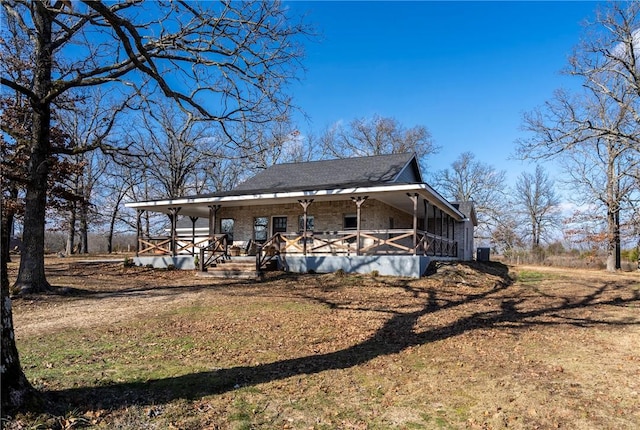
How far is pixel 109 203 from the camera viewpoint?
44.0 metres

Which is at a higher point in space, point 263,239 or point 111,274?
point 263,239

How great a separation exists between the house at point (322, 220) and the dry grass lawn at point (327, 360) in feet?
13.7

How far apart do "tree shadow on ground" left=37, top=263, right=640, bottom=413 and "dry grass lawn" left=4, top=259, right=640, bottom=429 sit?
0.10 feet

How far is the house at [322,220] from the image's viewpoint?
53.1ft

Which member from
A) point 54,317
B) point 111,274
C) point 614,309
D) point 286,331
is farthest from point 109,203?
point 614,309

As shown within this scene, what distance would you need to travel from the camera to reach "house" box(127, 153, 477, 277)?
53.1 feet

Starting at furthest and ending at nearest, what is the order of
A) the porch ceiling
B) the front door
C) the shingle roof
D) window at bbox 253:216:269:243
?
1. window at bbox 253:216:269:243
2. the front door
3. the shingle roof
4. the porch ceiling

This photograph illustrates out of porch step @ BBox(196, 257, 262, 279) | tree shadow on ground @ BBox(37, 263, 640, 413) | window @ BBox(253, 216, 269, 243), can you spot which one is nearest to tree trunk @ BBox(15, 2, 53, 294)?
porch step @ BBox(196, 257, 262, 279)

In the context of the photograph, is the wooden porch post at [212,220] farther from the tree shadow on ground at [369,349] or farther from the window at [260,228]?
the tree shadow on ground at [369,349]

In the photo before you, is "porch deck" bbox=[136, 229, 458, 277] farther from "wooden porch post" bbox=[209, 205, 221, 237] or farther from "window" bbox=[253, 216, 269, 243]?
"window" bbox=[253, 216, 269, 243]

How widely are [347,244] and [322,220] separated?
3.13m

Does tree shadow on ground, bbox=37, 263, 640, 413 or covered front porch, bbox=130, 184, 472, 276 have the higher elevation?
covered front porch, bbox=130, 184, 472, 276

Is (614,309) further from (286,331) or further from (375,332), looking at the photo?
(286,331)

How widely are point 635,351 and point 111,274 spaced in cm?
1792
